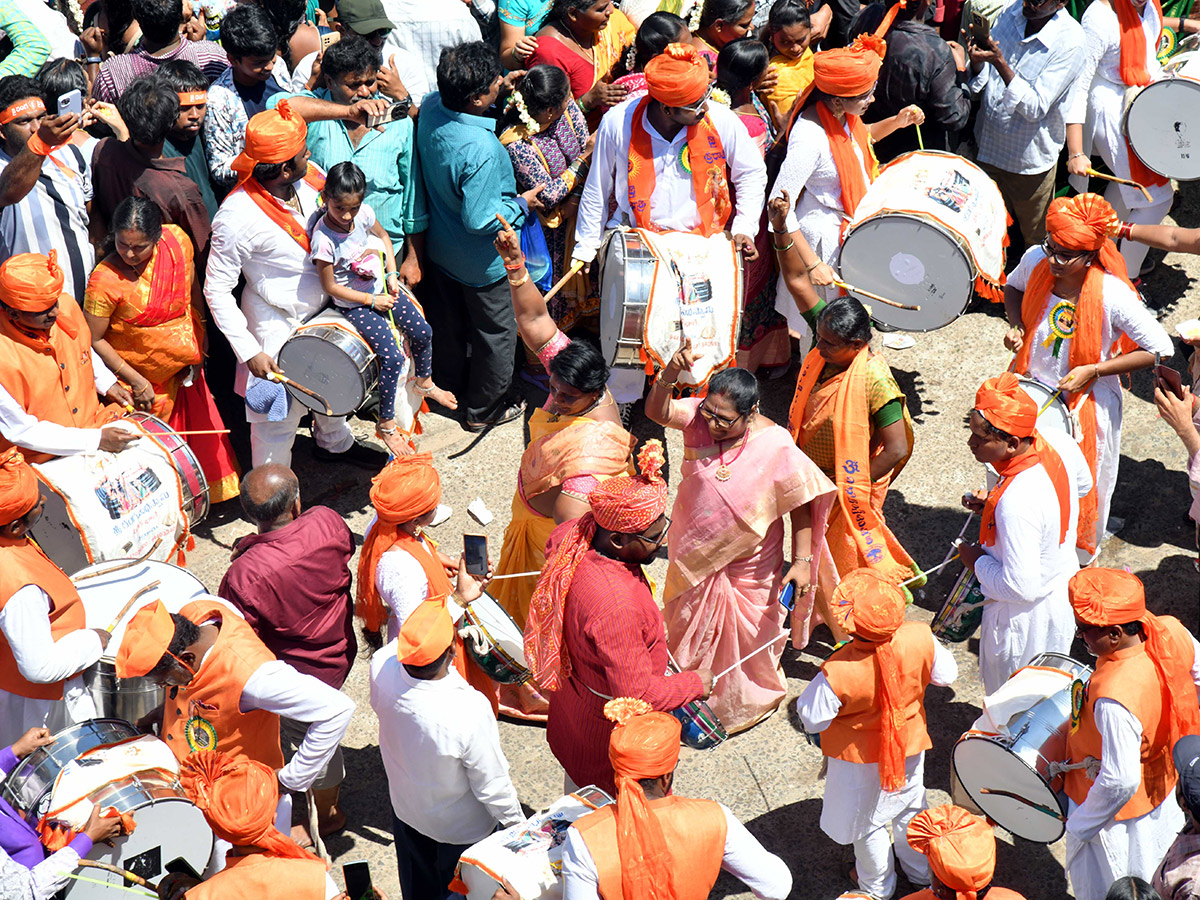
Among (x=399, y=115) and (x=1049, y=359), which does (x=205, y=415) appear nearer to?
(x=399, y=115)

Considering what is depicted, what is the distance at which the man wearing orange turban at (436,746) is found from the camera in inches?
176

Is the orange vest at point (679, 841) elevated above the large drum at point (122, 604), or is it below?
above

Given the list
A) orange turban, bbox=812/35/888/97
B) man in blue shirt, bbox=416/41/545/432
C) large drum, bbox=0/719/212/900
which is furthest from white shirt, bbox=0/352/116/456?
orange turban, bbox=812/35/888/97

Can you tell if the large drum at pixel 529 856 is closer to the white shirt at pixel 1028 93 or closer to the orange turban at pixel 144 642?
the orange turban at pixel 144 642

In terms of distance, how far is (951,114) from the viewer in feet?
26.5

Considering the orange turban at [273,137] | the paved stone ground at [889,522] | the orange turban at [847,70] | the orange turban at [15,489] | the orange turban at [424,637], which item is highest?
the orange turban at [847,70]

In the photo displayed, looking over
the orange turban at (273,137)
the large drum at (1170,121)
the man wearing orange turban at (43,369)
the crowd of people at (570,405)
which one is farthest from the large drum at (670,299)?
the large drum at (1170,121)

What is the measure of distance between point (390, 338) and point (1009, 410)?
316 cm

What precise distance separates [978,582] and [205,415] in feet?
13.8

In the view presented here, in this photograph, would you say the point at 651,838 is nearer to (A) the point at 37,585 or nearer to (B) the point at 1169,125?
(A) the point at 37,585

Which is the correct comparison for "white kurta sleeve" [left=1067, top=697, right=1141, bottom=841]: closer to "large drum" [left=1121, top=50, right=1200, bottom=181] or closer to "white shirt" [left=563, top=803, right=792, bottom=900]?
"white shirt" [left=563, top=803, right=792, bottom=900]

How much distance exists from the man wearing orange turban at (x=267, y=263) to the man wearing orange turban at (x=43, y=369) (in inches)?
32.6

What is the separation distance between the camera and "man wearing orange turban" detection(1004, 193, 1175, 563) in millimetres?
6164

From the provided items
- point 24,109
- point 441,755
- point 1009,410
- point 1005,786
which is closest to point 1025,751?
point 1005,786
